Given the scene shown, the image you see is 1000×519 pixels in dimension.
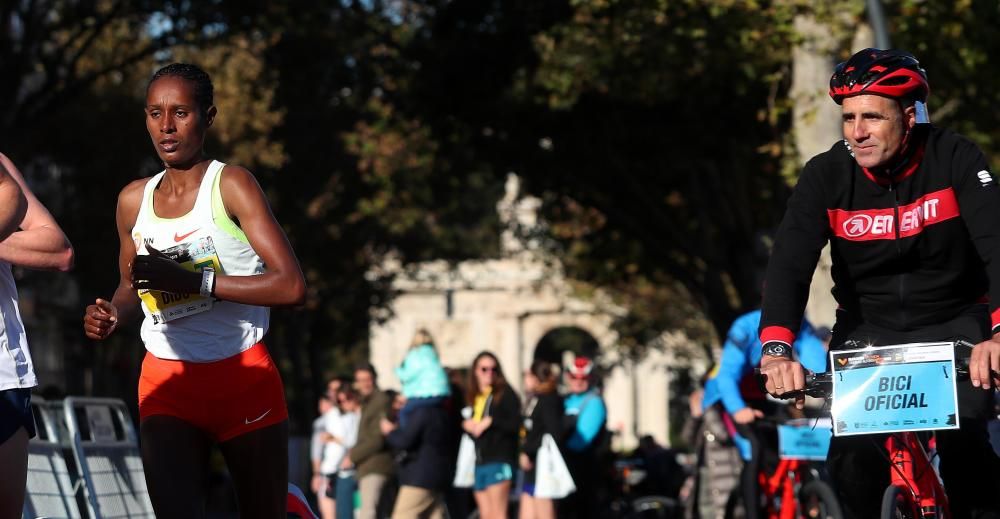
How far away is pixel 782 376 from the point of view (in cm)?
545

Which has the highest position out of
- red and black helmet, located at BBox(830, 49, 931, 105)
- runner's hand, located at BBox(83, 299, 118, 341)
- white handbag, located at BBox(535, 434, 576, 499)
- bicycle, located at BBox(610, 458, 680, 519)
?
red and black helmet, located at BBox(830, 49, 931, 105)

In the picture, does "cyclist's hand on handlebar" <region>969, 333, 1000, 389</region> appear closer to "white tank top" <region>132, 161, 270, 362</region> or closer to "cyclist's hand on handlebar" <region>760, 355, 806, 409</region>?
"cyclist's hand on handlebar" <region>760, 355, 806, 409</region>

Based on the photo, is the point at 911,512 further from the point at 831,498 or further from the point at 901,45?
the point at 901,45

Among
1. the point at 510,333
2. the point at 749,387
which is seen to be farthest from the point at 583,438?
the point at 510,333

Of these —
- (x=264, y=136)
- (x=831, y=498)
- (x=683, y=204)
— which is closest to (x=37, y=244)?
(x=831, y=498)

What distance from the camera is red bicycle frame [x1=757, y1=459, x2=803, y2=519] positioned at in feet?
34.9

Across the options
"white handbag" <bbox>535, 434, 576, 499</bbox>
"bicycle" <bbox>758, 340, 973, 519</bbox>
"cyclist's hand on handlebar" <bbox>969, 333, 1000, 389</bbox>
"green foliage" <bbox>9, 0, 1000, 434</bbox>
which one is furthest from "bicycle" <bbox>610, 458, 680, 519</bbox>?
"cyclist's hand on handlebar" <bbox>969, 333, 1000, 389</bbox>

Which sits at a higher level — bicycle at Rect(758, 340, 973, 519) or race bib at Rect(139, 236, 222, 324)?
race bib at Rect(139, 236, 222, 324)

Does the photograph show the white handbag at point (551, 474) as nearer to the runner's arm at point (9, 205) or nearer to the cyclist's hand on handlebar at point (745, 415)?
the cyclist's hand on handlebar at point (745, 415)

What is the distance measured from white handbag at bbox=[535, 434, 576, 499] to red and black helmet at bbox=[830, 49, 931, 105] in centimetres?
996

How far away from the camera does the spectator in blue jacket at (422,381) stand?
1445 centimetres

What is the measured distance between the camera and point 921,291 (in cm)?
571

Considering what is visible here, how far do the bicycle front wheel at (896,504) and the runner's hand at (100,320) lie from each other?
2315 mm

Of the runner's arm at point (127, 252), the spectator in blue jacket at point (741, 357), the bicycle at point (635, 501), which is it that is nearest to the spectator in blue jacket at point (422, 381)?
the spectator in blue jacket at point (741, 357)
